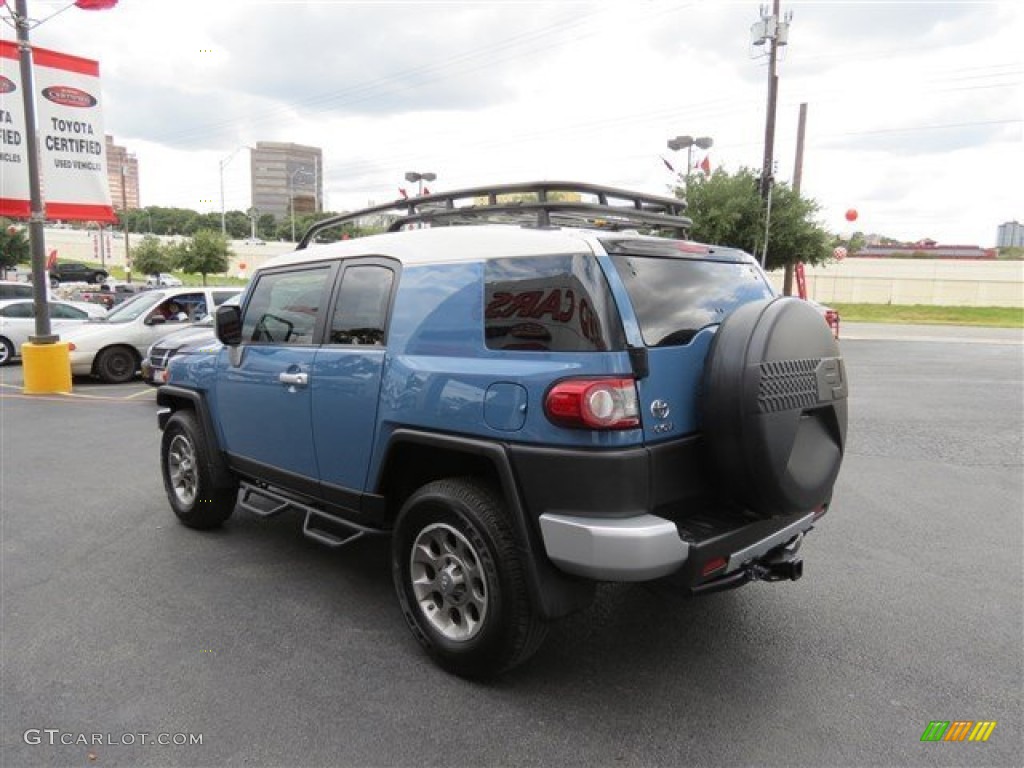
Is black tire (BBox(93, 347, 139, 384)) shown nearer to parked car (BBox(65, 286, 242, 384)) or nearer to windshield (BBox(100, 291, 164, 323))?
parked car (BBox(65, 286, 242, 384))

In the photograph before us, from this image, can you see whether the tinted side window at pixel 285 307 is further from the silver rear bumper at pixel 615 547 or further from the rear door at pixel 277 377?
the silver rear bumper at pixel 615 547

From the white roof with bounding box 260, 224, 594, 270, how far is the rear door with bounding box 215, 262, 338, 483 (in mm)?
377

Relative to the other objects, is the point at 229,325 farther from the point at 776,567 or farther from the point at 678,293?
the point at 776,567

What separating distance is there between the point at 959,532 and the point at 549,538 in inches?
150

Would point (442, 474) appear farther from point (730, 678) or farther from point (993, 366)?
point (993, 366)

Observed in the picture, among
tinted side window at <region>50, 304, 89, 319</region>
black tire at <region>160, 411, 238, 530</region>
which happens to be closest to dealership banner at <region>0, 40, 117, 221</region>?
tinted side window at <region>50, 304, 89, 319</region>

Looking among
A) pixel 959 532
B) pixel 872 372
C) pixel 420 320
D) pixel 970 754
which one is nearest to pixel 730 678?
pixel 970 754

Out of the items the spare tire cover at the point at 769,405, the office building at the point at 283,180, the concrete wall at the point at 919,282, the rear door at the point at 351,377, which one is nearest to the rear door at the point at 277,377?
the rear door at the point at 351,377

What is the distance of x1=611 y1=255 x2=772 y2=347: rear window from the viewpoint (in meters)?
2.91

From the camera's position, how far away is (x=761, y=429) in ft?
9.15

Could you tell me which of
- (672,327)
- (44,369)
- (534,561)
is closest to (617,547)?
(534,561)

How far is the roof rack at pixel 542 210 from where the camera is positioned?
3.30 m

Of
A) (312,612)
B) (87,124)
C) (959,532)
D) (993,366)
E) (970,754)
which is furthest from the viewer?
(993,366)

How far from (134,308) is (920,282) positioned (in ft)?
151
